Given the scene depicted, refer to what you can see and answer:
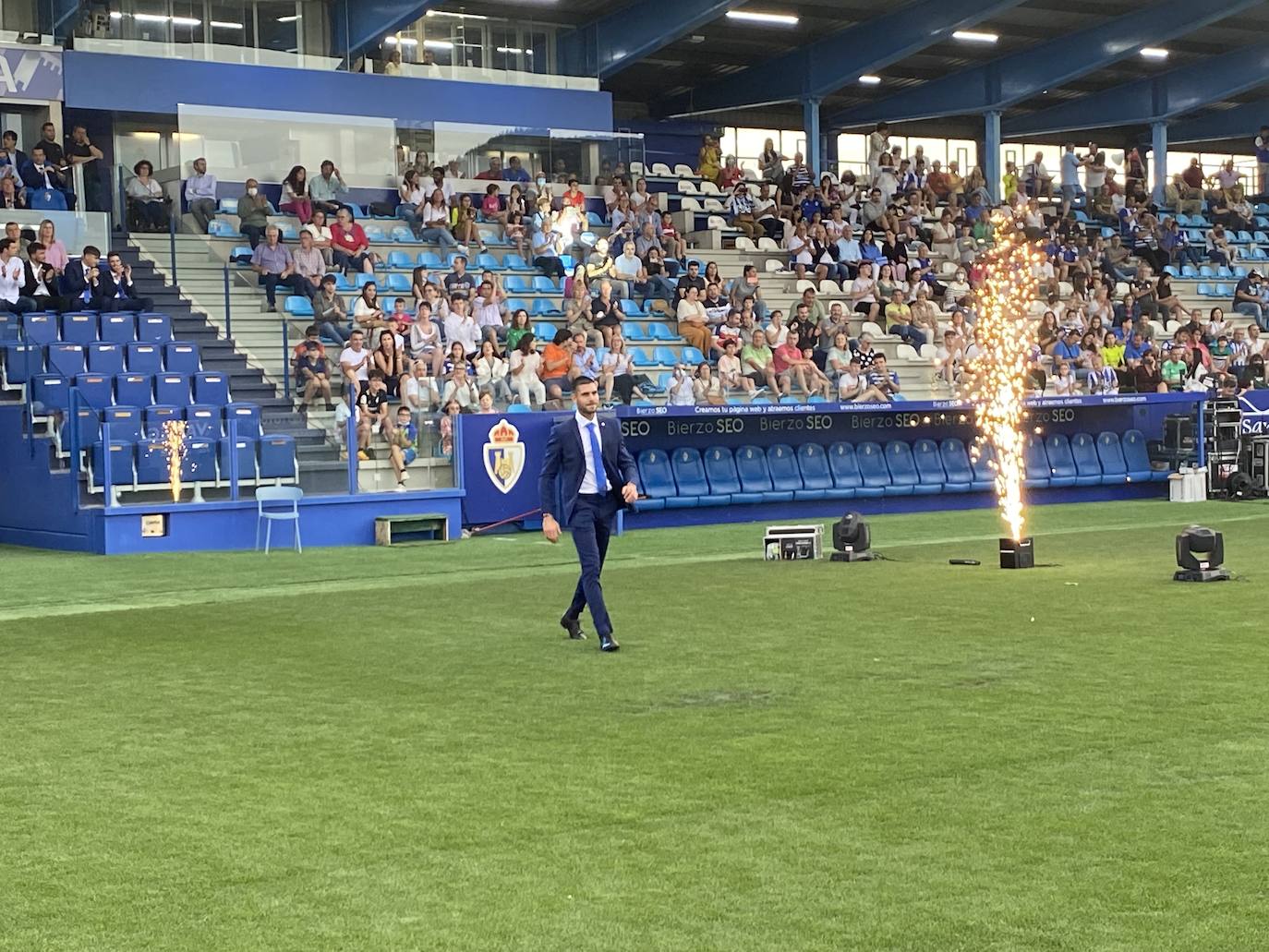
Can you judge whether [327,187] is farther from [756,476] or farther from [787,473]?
[787,473]

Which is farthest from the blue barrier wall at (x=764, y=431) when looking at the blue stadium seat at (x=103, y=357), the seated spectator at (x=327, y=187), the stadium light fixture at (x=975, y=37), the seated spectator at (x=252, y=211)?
the stadium light fixture at (x=975, y=37)

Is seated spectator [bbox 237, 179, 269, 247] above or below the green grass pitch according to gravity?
above

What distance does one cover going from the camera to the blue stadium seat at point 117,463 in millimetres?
19812

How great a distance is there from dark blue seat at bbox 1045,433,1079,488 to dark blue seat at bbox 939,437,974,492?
133 cm

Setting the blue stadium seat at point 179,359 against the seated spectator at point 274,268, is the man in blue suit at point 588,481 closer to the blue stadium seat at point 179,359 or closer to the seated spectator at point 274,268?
the blue stadium seat at point 179,359

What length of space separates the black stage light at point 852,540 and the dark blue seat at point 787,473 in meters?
7.32

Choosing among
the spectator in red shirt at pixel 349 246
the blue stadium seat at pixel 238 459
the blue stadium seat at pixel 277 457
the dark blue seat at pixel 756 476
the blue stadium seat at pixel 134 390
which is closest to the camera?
the blue stadium seat at pixel 238 459

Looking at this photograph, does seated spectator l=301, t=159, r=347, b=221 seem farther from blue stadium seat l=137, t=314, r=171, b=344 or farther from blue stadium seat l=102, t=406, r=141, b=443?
blue stadium seat l=102, t=406, r=141, b=443

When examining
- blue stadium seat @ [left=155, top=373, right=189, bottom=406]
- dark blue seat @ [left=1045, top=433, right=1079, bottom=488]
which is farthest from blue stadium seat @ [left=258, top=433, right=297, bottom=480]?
dark blue seat @ [left=1045, top=433, right=1079, bottom=488]

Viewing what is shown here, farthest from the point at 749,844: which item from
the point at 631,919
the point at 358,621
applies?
the point at 358,621

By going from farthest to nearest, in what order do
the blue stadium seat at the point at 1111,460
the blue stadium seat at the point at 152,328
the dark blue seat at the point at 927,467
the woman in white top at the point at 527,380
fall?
1. the blue stadium seat at the point at 1111,460
2. the dark blue seat at the point at 927,467
3. the blue stadium seat at the point at 152,328
4. the woman in white top at the point at 527,380

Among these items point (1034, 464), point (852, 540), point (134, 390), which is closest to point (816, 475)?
point (1034, 464)

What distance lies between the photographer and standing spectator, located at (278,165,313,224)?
2744 centimetres

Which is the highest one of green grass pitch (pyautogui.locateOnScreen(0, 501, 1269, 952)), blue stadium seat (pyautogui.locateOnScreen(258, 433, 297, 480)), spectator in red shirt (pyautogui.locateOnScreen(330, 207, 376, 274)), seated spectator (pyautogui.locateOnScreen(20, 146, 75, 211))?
seated spectator (pyautogui.locateOnScreen(20, 146, 75, 211))
